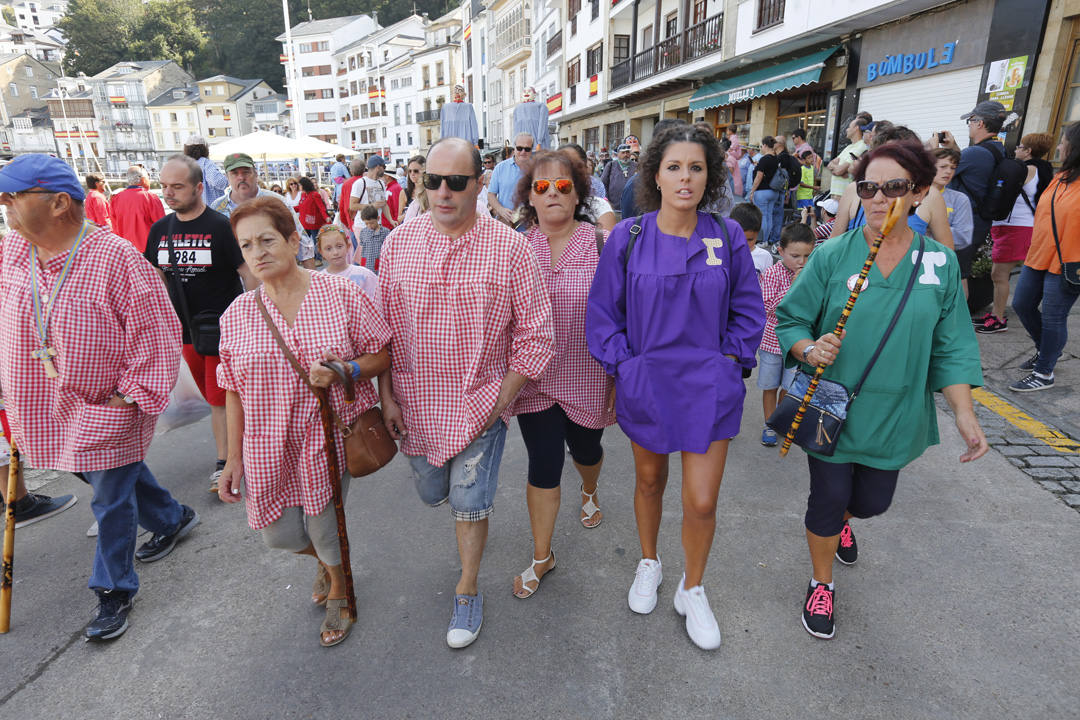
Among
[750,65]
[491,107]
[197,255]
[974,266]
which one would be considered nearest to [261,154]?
[750,65]

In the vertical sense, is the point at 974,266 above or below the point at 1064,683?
above

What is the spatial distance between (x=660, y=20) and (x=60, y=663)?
23957mm

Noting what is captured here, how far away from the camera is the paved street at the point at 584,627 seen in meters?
2.24

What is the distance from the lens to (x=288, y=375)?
7.47 feet

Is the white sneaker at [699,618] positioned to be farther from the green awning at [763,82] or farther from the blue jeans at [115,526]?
the green awning at [763,82]

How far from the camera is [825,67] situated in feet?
42.8

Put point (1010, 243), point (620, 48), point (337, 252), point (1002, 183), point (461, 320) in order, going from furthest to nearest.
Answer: point (620, 48) < point (1010, 243) < point (1002, 183) < point (337, 252) < point (461, 320)

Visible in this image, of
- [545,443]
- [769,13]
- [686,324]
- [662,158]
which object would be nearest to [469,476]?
[545,443]

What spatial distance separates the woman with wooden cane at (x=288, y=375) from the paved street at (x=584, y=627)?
22.7 inches

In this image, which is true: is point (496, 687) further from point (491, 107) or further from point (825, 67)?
point (491, 107)

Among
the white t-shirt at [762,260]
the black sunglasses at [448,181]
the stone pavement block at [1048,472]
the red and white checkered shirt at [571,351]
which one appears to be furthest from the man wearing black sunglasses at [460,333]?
the stone pavement block at [1048,472]

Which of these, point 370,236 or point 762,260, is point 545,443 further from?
point 370,236

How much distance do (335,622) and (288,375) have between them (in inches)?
43.9

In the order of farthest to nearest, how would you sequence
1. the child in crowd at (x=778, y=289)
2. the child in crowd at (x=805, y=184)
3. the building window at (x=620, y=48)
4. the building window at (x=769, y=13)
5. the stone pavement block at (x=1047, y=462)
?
the building window at (x=620, y=48)
the building window at (x=769, y=13)
the child in crowd at (x=805, y=184)
the child in crowd at (x=778, y=289)
the stone pavement block at (x=1047, y=462)
